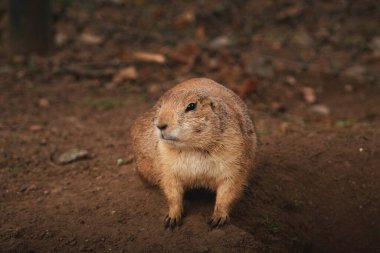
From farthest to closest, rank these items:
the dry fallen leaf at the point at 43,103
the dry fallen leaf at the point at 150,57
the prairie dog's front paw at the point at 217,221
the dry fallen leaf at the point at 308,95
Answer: the dry fallen leaf at the point at 150,57 → the dry fallen leaf at the point at 308,95 → the dry fallen leaf at the point at 43,103 → the prairie dog's front paw at the point at 217,221

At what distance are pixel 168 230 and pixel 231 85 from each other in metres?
3.55

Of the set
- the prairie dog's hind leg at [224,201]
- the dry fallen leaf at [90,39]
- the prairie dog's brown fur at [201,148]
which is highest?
the prairie dog's brown fur at [201,148]

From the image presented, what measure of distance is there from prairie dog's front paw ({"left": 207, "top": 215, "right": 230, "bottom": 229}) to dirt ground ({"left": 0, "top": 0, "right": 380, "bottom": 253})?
4 centimetres

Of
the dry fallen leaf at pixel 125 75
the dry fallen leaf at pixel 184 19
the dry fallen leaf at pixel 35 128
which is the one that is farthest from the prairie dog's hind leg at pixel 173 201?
the dry fallen leaf at pixel 184 19

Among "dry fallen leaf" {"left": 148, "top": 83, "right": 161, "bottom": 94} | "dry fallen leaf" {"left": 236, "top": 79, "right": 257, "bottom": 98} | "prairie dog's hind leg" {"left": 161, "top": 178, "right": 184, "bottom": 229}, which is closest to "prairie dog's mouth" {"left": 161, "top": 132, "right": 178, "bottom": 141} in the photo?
"prairie dog's hind leg" {"left": 161, "top": 178, "right": 184, "bottom": 229}

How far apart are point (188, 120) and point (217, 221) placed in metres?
0.79

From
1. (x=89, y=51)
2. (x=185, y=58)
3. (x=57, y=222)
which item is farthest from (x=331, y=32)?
(x=57, y=222)

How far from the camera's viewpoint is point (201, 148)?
375cm

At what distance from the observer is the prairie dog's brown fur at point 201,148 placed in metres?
3.62

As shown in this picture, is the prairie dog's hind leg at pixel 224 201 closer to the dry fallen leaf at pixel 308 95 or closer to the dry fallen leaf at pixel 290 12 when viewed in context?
the dry fallen leaf at pixel 308 95

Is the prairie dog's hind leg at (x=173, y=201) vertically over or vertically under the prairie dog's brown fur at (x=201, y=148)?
under

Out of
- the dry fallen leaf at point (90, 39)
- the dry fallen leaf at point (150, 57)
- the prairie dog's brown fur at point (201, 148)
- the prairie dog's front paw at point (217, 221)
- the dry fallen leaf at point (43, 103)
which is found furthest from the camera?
the dry fallen leaf at point (90, 39)

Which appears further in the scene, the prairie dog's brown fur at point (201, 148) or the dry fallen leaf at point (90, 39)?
the dry fallen leaf at point (90, 39)

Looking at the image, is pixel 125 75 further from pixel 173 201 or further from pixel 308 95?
pixel 173 201
